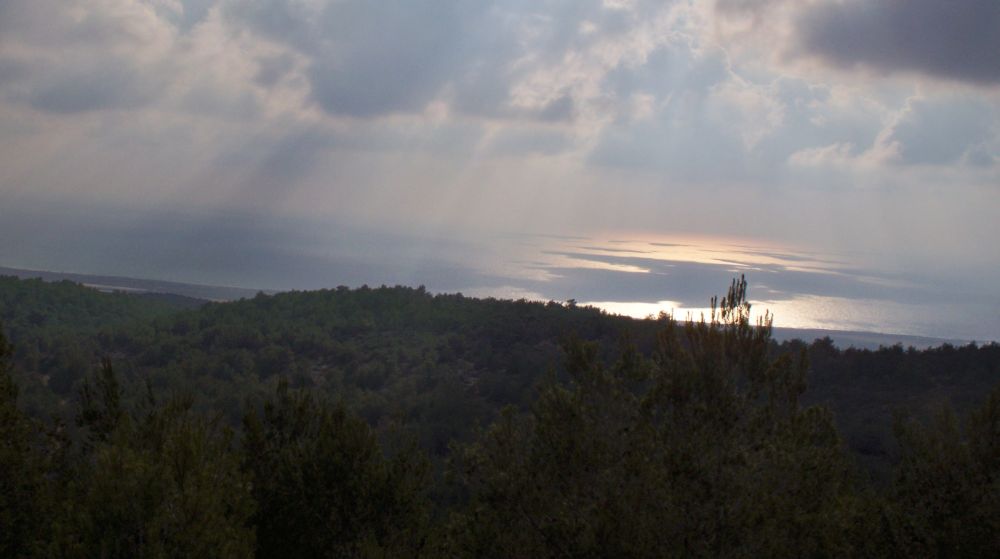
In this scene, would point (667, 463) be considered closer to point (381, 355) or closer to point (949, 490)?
point (949, 490)

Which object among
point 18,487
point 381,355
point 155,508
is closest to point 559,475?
point 155,508

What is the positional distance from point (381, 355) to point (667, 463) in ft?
96.1

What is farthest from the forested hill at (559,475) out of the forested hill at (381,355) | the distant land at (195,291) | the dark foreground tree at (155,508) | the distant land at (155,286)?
the distant land at (155,286)

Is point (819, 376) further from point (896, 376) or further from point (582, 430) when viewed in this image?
point (582, 430)

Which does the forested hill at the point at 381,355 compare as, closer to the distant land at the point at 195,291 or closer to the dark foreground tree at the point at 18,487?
the distant land at the point at 195,291

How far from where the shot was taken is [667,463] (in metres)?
7.39

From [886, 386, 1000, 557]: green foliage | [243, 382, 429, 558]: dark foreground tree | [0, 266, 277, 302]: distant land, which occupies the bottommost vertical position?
[243, 382, 429, 558]: dark foreground tree

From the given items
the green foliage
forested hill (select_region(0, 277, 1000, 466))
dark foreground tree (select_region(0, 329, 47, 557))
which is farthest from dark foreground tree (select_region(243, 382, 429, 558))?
forested hill (select_region(0, 277, 1000, 466))

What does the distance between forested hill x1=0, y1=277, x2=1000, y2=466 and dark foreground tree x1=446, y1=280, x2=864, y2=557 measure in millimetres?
11071

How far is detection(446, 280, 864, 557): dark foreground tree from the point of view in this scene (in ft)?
23.5

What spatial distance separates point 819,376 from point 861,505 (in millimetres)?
19310

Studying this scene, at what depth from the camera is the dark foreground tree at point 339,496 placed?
1013 centimetres

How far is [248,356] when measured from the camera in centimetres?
3381

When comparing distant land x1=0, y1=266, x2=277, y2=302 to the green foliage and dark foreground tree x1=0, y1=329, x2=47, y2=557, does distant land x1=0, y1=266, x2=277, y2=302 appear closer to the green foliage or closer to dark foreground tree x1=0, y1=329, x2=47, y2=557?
dark foreground tree x1=0, y1=329, x2=47, y2=557
